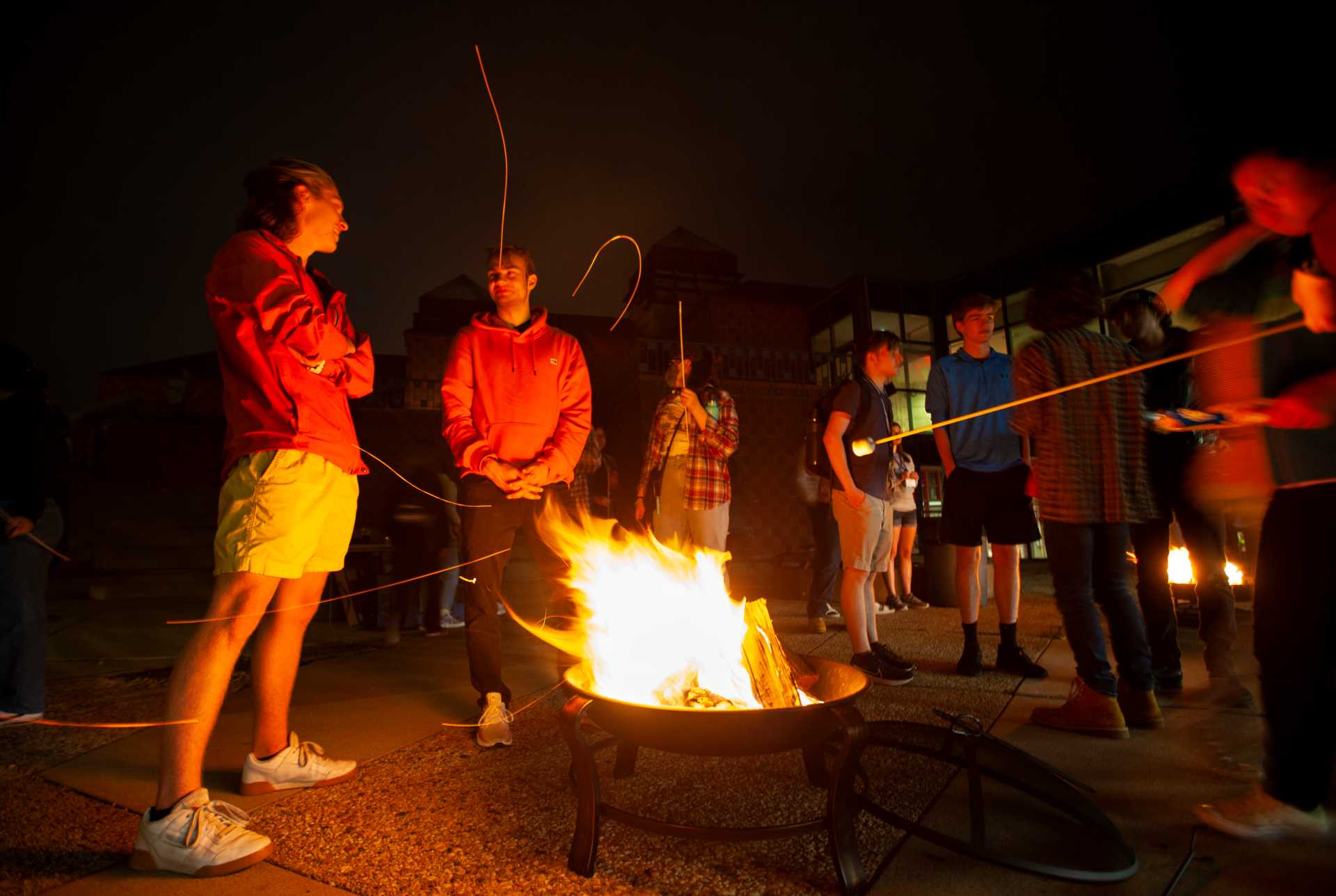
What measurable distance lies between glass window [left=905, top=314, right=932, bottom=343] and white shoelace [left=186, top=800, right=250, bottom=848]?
15738 millimetres

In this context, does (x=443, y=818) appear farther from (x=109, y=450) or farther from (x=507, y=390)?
(x=109, y=450)

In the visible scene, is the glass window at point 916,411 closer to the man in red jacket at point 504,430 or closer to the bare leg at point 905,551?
the bare leg at point 905,551

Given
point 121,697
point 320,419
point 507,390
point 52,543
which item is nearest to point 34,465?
point 52,543

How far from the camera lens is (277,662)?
2023mm

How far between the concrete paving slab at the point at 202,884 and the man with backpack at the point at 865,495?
237 cm

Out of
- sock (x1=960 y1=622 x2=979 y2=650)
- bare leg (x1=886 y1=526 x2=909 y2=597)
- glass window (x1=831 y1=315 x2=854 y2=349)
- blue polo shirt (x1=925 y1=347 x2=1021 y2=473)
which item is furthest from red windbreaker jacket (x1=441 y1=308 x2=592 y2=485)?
glass window (x1=831 y1=315 x2=854 y2=349)

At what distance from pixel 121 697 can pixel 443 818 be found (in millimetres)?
2629

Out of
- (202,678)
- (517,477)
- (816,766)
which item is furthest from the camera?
(517,477)

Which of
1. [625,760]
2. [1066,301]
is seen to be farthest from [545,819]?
[1066,301]

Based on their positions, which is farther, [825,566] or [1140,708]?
[825,566]

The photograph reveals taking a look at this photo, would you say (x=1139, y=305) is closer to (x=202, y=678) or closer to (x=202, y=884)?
(x=202, y=678)

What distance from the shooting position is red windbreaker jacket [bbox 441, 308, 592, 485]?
→ 2.74 meters

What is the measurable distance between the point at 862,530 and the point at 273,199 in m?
2.82

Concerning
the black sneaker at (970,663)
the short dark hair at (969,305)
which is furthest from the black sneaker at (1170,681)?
the short dark hair at (969,305)
